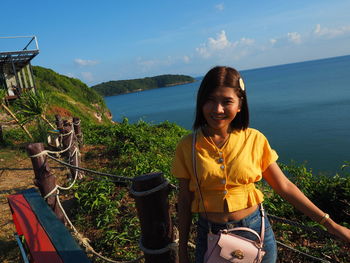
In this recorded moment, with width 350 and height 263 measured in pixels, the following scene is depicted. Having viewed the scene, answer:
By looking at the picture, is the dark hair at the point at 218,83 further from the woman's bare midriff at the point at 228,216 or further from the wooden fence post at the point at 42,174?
the wooden fence post at the point at 42,174

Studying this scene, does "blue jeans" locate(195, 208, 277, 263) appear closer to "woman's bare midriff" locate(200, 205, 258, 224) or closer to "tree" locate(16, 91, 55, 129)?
"woman's bare midriff" locate(200, 205, 258, 224)

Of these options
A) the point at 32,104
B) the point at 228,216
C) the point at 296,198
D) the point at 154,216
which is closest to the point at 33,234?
the point at 154,216

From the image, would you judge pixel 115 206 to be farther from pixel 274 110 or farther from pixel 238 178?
pixel 274 110

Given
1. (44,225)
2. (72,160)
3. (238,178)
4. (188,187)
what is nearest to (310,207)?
(238,178)

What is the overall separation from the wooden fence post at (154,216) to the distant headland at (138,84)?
135 m

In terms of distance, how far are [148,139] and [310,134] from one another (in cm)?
1687

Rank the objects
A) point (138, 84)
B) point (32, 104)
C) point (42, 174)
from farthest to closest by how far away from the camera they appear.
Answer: point (138, 84) → point (32, 104) → point (42, 174)

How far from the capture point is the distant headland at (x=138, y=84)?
14224 centimetres

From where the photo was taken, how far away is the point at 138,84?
495ft

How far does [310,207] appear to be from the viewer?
1719 mm

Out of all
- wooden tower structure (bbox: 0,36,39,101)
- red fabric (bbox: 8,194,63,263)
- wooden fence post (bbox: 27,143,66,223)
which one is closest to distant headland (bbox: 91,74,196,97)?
wooden tower structure (bbox: 0,36,39,101)

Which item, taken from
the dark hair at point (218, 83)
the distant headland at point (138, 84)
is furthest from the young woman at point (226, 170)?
the distant headland at point (138, 84)

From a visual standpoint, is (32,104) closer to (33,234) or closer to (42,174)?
(42,174)

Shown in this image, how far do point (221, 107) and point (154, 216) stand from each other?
0.91 meters
